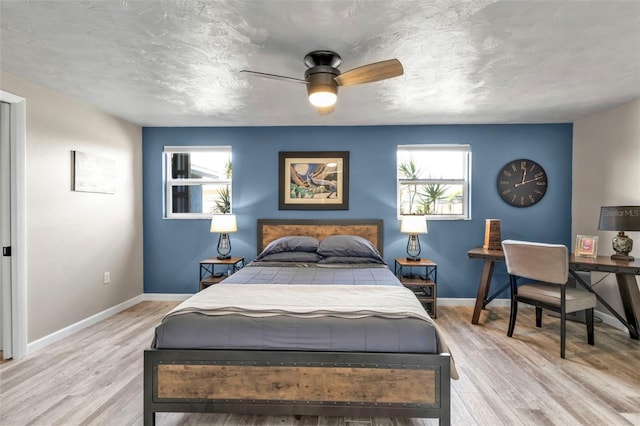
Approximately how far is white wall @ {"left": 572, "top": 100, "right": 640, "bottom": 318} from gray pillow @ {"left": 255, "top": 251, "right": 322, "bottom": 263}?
10.8 ft

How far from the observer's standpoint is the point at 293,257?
3.85 metres

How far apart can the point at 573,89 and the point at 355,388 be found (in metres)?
3.28

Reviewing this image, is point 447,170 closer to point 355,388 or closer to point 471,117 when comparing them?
point 471,117

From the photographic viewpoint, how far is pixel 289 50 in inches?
91.5

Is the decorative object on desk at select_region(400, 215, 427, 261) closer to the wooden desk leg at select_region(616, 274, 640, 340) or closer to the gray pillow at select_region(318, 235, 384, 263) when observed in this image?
the gray pillow at select_region(318, 235, 384, 263)

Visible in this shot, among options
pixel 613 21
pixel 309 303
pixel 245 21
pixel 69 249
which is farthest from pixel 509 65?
pixel 69 249

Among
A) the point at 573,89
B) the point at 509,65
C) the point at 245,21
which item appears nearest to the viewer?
the point at 245,21

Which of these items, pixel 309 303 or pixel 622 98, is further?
pixel 622 98

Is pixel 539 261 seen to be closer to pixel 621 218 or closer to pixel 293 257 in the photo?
pixel 621 218

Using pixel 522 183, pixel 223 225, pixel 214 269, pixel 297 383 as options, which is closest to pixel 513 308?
pixel 522 183

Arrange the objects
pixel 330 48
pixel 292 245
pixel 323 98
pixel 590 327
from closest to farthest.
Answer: pixel 330 48
pixel 323 98
pixel 590 327
pixel 292 245

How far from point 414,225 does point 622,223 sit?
1942 millimetres

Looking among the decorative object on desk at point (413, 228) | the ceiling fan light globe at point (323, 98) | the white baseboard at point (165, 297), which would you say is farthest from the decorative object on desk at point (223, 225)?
the ceiling fan light globe at point (323, 98)

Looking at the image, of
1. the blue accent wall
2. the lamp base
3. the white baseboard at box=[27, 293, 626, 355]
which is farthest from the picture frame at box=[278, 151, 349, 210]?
the lamp base
